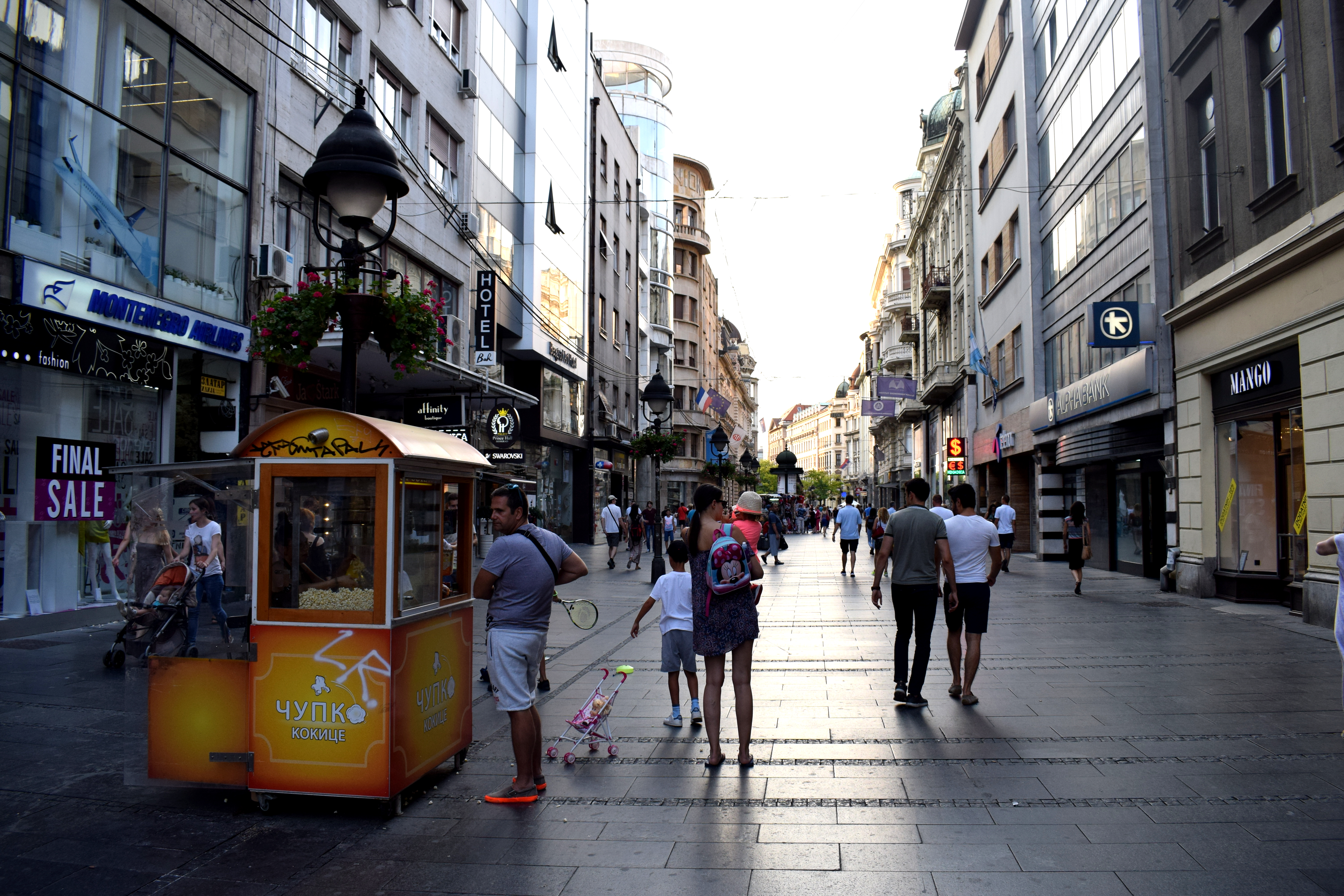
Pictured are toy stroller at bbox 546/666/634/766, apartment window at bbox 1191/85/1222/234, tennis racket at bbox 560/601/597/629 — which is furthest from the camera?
apartment window at bbox 1191/85/1222/234

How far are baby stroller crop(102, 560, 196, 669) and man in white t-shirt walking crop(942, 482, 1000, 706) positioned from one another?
5912 mm

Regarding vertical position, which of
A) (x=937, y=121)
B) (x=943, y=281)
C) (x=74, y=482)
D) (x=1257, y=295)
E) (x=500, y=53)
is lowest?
(x=74, y=482)

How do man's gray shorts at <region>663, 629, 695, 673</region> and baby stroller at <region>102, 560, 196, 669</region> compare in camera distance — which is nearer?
baby stroller at <region>102, 560, 196, 669</region>

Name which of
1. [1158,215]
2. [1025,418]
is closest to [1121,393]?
[1158,215]

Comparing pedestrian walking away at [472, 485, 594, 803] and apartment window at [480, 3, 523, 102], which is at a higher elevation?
apartment window at [480, 3, 523, 102]

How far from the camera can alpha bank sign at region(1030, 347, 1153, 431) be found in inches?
683

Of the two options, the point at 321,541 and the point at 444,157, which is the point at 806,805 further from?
the point at 444,157

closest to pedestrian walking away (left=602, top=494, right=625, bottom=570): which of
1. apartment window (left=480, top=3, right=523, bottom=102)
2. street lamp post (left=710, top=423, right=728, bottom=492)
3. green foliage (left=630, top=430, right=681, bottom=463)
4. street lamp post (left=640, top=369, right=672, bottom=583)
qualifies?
green foliage (left=630, top=430, right=681, bottom=463)

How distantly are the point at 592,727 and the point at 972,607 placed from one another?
354cm

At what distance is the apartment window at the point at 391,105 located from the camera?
18953mm

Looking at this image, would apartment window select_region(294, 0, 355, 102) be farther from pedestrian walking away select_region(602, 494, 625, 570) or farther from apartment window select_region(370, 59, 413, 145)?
pedestrian walking away select_region(602, 494, 625, 570)

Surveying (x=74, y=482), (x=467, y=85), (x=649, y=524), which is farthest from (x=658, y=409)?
(x=649, y=524)

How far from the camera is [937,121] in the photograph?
54.7 m

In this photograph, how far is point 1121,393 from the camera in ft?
60.4
